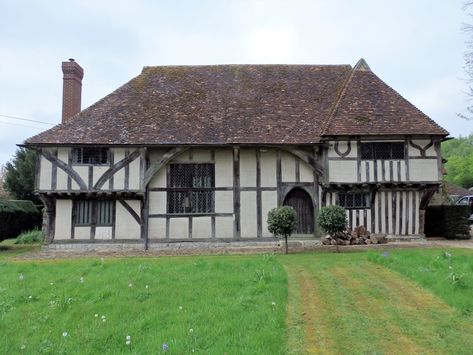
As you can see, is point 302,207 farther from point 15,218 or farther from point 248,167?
point 15,218

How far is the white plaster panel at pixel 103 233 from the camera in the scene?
1530 centimetres

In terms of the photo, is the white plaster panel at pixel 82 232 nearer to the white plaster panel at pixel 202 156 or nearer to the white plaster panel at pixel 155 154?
the white plaster panel at pixel 155 154

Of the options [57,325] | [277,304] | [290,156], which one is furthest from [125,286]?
[290,156]

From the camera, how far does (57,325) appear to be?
204 inches

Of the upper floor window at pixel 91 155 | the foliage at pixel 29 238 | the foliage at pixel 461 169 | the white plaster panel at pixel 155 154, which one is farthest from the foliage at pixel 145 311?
the foliage at pixel 461 169

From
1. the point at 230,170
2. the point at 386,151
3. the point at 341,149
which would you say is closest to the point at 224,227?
the point at 230,170

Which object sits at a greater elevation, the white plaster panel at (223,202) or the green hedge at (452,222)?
the white plaster panel at (223,202)

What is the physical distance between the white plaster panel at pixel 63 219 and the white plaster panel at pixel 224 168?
5.56 meters

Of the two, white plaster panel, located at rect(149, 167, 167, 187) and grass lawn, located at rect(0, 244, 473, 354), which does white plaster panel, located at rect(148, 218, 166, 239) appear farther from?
grass lawn, located at rect(0, 244, 473, 354)

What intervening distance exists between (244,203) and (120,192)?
4.53 metres

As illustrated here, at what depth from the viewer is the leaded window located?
15.4 m

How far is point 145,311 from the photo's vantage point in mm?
5582

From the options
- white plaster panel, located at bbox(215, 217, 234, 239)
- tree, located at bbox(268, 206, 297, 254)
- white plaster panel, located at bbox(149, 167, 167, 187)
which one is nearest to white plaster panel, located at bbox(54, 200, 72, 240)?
white plaster panel, located at bbox(149, 167, 167, 187)

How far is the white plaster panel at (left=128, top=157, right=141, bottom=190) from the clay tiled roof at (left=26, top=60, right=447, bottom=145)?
2.72 feet
